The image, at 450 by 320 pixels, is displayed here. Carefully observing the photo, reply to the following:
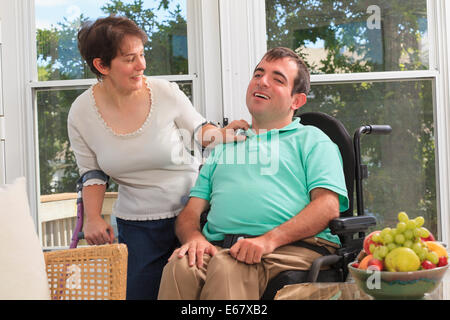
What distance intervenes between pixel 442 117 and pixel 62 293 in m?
1.91

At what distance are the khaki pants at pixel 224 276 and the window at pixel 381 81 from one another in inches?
42.2

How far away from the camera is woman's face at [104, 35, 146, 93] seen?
2.00 m

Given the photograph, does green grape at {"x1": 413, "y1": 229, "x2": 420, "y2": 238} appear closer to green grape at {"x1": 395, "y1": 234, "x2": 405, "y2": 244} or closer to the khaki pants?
green grape at {"x1": 395, "y1": 234, "x2": 405, "y2": 244}

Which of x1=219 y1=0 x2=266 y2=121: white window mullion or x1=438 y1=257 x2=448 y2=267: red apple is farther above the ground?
x1=219 y1=0 x2=266 y2=121: white window mullion

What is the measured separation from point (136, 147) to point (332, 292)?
0.97 m

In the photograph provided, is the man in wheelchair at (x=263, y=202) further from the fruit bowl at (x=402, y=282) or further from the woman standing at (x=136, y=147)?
the fruit bowl at (x=402, y=282)

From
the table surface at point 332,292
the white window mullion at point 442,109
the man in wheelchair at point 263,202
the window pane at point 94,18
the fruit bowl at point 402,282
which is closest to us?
the fruit bowl at point 402,282

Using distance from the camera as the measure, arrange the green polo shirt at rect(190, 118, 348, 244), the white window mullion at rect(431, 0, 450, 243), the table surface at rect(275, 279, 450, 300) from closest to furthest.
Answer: the table surface at rect(275, 279, 450, 300)
the green polo shirt at rect(190, 118, 348, 244)
the white window mullion at rect(431, 0, 450, 243)

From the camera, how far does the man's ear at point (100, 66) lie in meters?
2.02

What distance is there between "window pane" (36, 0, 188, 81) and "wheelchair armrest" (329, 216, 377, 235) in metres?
1.30

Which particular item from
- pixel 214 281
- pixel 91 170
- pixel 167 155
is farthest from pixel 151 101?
pixel 214 281

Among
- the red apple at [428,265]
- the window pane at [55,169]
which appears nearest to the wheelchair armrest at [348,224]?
the red apple at [428,265]

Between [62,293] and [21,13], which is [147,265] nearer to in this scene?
[62,293]

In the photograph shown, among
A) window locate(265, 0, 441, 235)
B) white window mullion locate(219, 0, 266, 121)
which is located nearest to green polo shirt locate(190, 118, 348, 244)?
white window mullion locate(219, 0, 266, 121)
